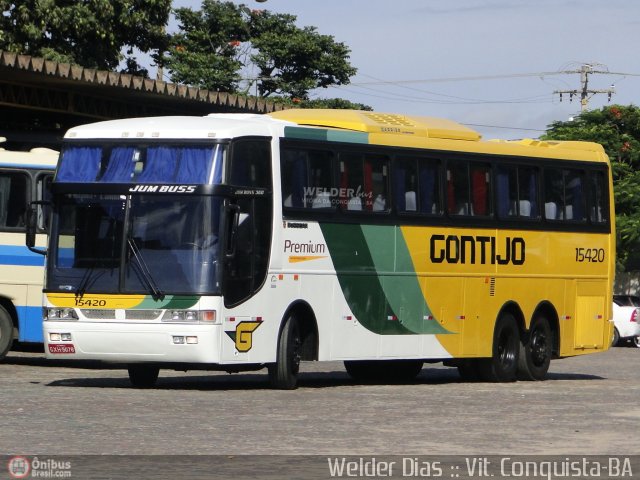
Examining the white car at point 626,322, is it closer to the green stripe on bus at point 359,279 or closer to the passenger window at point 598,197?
the passenger window at point 598,197

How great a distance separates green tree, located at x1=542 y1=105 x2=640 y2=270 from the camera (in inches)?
2094

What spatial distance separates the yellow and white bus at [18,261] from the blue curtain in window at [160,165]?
17.5 feet

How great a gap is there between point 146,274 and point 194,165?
1397mm

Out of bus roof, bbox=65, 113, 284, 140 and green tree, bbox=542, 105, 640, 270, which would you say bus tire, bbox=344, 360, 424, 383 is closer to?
bus roof, bbox=65, 113, 284, 140

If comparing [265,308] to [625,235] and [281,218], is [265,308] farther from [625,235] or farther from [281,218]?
[625,235]

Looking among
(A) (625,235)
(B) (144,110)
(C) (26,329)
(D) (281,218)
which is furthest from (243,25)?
(D) (281,218)

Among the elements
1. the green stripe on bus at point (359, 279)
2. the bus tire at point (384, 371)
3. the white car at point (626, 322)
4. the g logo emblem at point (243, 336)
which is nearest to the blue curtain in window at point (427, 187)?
the green stripe on bus at point (359, 279)

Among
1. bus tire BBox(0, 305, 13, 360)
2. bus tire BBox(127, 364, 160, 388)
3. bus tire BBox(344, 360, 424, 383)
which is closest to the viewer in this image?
bus tire BBox(127, 364, 160, 388)

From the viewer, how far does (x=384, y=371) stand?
2373 cm

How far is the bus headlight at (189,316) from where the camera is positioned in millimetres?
18469

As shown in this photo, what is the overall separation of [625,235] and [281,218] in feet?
112

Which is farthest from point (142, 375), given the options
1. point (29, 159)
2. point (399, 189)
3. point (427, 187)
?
point (29, 159)

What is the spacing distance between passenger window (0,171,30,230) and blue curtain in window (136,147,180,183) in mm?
5716

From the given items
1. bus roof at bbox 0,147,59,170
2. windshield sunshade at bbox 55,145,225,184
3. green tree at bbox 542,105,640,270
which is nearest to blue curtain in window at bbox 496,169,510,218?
windshield sunshade at bbox 55,145,225,184
